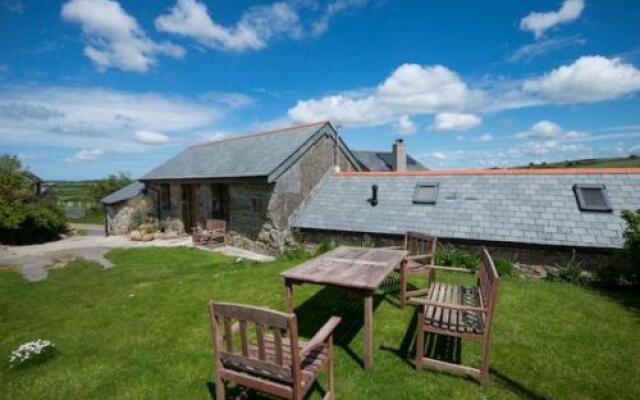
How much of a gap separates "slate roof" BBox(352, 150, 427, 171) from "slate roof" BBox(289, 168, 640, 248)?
1384 centimetres

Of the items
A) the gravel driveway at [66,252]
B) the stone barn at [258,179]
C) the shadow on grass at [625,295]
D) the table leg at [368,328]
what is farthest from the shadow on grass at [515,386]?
the stone barn at [258,179]

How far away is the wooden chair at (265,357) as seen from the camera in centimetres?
288

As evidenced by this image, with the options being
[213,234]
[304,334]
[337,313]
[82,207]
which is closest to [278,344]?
[304,334]

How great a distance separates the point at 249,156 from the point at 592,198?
1154 centimetres

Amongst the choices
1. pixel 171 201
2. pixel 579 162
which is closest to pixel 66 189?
pixel 171 201

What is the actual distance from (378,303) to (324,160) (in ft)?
25.6

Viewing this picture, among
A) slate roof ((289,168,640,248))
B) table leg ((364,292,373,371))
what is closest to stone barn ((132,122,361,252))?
slate roof ((289,168,640,248))

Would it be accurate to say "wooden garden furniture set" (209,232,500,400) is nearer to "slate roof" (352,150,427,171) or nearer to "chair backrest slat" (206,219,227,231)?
"chair backrest slat" (206,219,227,231)

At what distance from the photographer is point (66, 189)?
36156 millimetres

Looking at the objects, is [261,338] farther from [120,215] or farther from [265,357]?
[120,215]

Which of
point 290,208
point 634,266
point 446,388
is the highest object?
point 290,208

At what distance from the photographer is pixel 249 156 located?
1386 centimetres

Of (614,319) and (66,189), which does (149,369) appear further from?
(66,189)

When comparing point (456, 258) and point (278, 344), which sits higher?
point (278, 344)
